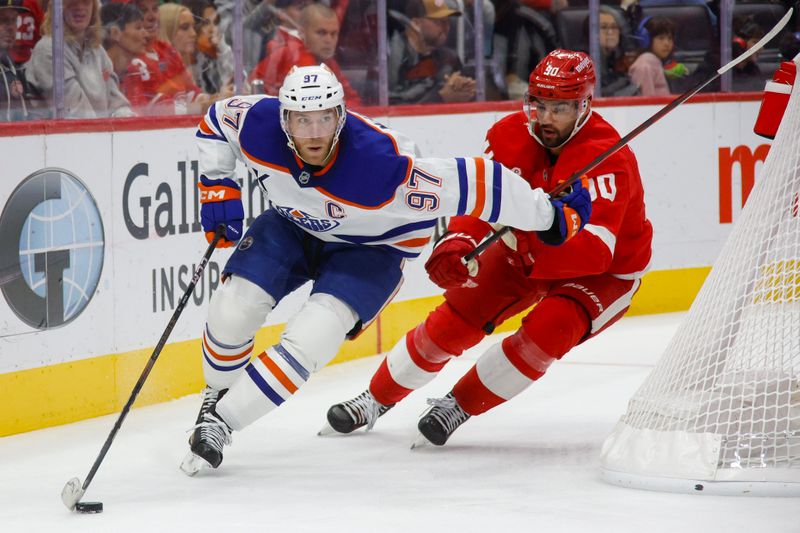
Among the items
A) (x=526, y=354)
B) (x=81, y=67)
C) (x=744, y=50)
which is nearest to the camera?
(x=526, y=354)

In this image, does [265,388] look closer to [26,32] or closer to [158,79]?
[26,32]

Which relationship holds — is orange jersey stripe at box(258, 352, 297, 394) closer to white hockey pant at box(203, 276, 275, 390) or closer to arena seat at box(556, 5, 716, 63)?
white hockey pant at box(203, 276, 275, 390)

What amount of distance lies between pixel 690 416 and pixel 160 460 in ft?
4.74

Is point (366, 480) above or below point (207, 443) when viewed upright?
below

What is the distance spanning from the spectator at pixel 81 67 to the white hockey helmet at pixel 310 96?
1293 mm

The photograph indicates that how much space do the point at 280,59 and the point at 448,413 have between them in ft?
6.59

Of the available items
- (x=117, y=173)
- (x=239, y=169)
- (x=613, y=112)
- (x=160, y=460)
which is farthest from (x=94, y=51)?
(x=613, y=112)

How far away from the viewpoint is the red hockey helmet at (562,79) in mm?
3697

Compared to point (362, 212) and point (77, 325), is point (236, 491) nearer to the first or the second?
point (362, 212)

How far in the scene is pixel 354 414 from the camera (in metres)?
3.99

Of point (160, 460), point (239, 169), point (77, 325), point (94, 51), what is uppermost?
point (94, 51)

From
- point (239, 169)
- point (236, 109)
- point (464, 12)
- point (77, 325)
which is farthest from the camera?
point (464, 12)

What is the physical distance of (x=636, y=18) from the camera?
6.78 metres

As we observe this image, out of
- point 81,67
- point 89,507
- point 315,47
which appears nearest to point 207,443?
point 89,507
